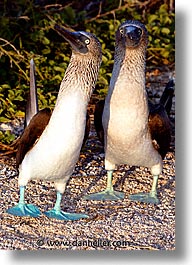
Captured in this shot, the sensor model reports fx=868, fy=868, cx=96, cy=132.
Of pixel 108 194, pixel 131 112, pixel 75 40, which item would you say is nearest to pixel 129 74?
pixel 131 112

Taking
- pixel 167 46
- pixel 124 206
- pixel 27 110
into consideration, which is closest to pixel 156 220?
pixel 124 206

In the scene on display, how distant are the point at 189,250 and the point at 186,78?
0.55 meters

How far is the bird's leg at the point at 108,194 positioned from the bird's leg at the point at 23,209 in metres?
0.23

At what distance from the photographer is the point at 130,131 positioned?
105 inches

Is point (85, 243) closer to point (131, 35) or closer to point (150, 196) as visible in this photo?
point (150, 196)

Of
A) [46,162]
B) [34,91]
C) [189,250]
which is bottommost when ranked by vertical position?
[189,250]

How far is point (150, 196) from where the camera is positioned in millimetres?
2848

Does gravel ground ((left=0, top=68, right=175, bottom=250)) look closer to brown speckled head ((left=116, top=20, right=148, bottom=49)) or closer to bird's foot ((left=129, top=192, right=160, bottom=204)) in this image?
bird's foot ((left=129, top=192, right=160, bottom=204))

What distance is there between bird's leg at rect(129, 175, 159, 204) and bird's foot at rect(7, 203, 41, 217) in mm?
347

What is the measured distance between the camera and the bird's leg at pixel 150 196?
283 centimetres

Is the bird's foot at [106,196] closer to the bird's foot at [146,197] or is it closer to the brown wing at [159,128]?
the bird's foot at [146,197]

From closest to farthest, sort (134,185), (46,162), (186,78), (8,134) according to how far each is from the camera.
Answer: (46,162)
(186,78)
(134,185)
(8,134)

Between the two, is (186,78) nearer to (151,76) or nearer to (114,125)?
(114,125)

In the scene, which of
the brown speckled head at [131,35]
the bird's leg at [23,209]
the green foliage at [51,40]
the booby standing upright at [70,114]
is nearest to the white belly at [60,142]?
the booby standing upright at [70,114]
